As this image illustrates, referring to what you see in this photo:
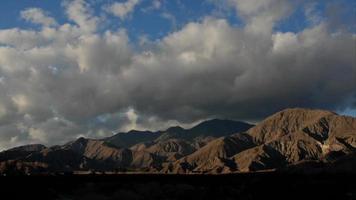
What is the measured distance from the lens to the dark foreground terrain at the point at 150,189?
148 metres

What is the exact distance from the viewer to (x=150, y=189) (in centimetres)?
17188

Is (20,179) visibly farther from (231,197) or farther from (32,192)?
(231,197)

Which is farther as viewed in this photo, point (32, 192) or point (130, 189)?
point (130, 189)

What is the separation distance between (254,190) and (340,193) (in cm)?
2683

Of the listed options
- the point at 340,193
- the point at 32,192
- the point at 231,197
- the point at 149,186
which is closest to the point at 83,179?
the point at 149,186

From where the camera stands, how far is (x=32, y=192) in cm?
13988

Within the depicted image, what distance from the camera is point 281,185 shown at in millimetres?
186000

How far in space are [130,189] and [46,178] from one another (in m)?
27.3

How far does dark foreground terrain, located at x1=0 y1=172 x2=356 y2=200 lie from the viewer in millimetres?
148250

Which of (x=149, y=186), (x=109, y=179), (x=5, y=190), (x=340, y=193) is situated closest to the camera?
(x=5, y=190)

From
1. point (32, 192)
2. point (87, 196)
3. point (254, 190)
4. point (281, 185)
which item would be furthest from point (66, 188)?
point (281, 185)

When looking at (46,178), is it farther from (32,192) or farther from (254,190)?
(254,190)

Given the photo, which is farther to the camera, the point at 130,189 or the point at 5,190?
the point at 130,189

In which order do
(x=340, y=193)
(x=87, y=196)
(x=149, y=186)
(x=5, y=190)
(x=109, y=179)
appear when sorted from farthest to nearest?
(x=109, y=179) < (x=149, y=186) < (x=340, y=193) < (x=87, y=196) < (x=5, y=190)
